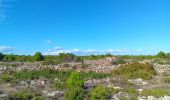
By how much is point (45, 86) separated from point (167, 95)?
8.67 meters

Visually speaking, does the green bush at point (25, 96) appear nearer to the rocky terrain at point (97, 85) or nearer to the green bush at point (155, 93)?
the rocky terrain at point (97, 85)

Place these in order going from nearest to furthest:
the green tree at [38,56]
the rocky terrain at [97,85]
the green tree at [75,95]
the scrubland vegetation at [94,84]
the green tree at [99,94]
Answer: the green tree at [75,95]
the green tree at [99,94]
the scrubland vegetation at [94,84]
the rocky terrain at [97,85]
the green tree at [38,56]

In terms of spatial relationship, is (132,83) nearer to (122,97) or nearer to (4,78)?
(122,97)

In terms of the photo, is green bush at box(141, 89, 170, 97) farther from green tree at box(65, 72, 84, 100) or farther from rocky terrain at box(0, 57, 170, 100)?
green tree at box(65, 72, 84, 100)

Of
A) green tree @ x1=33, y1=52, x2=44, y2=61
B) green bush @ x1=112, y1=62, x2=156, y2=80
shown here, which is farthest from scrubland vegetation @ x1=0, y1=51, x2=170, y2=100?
green tree @ x1=33, y1=52, x2=44, y2=61

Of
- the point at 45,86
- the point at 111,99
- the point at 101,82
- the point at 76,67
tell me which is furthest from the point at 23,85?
the point at 76,67

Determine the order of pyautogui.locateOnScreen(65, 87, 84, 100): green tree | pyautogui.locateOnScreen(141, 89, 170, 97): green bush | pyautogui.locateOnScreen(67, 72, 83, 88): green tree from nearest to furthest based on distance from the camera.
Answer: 1. pyautogui.locateOnScreen(65, 87, 84, 100): green tree
2. pyautogui.locateOnScreen(141, 89, 170, 97): green bush
3. pyautogui.locateOnScreen(67, 72, 83, 88): green tree

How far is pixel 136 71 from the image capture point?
104 ft

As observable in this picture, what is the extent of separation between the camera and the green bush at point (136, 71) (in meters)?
29.5

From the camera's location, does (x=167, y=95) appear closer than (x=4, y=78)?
Yes

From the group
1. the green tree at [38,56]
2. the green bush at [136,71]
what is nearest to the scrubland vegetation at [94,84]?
the green bush at [136,71]

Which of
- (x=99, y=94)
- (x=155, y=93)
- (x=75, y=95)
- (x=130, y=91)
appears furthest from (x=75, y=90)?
(x=155, y=93)

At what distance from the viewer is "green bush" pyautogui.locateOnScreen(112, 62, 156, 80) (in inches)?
1162

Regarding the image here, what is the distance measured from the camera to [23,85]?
2502 centimetres
